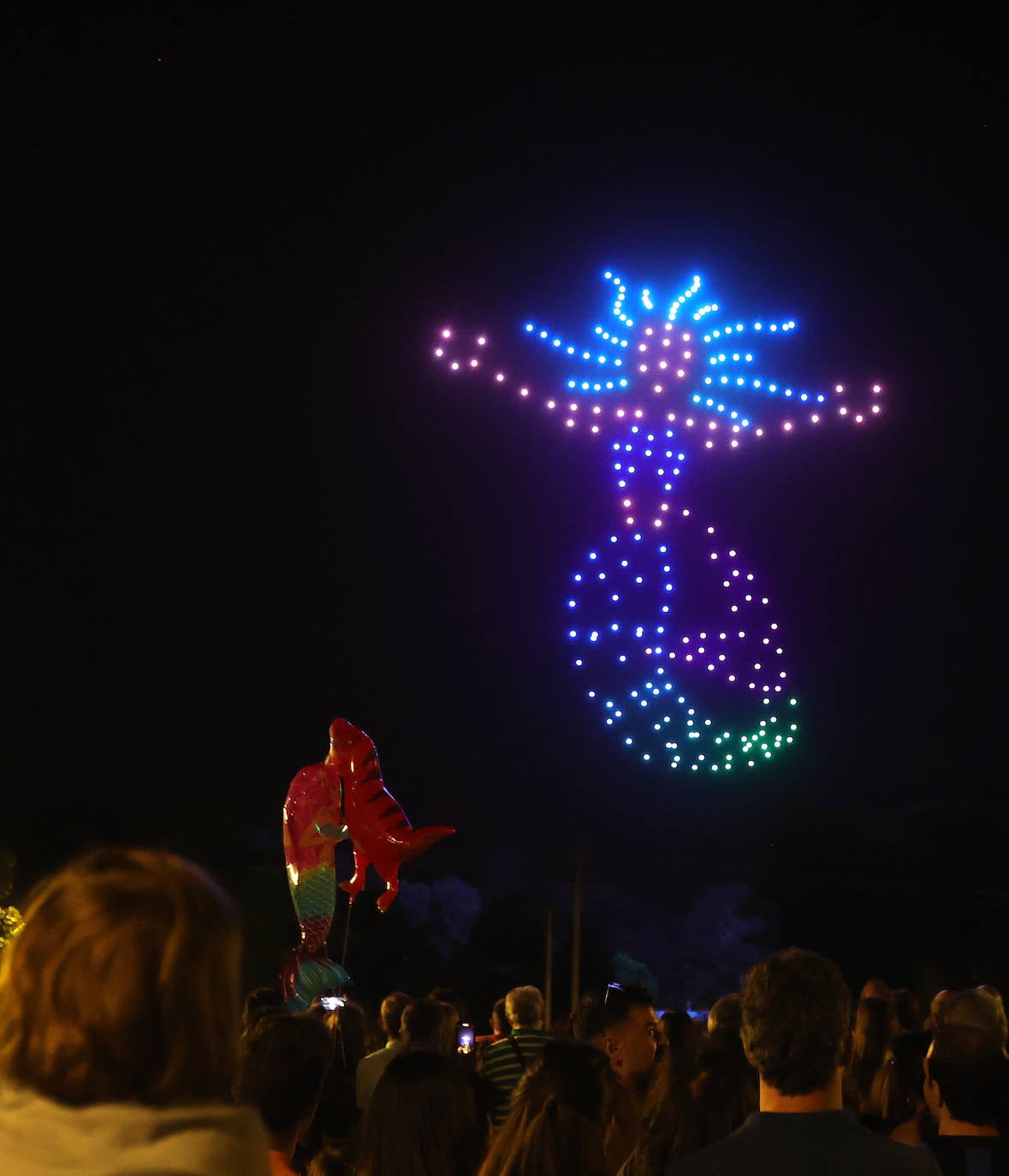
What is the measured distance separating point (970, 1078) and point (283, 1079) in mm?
1638

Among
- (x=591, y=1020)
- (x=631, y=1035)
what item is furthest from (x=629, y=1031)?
(x=591, y=1020)

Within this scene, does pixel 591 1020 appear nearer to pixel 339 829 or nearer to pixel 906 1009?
pixel 906 1009

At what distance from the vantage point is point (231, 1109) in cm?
133

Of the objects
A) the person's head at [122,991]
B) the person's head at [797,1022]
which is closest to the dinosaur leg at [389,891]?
the person's head at [797,1022]

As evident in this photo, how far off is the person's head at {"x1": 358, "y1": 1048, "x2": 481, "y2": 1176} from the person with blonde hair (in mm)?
1630

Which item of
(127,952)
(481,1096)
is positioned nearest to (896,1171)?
(127,952)

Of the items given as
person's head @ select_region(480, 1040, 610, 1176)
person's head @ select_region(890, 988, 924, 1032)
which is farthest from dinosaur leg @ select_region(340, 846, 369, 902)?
person's head @ select_region(480, 1040, 610, 1176)

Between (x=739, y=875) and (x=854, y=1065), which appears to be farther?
(x=739, y=875)

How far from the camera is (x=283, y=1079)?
111 inches

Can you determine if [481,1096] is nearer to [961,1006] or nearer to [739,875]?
[961,1006]

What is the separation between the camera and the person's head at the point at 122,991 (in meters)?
1.30

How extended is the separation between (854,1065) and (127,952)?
3.95m

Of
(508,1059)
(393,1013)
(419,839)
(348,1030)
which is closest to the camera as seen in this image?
(508,1059)

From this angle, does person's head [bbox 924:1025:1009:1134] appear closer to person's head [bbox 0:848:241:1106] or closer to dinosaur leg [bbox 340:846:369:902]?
person's head [bbox 0:848:241:1106]
